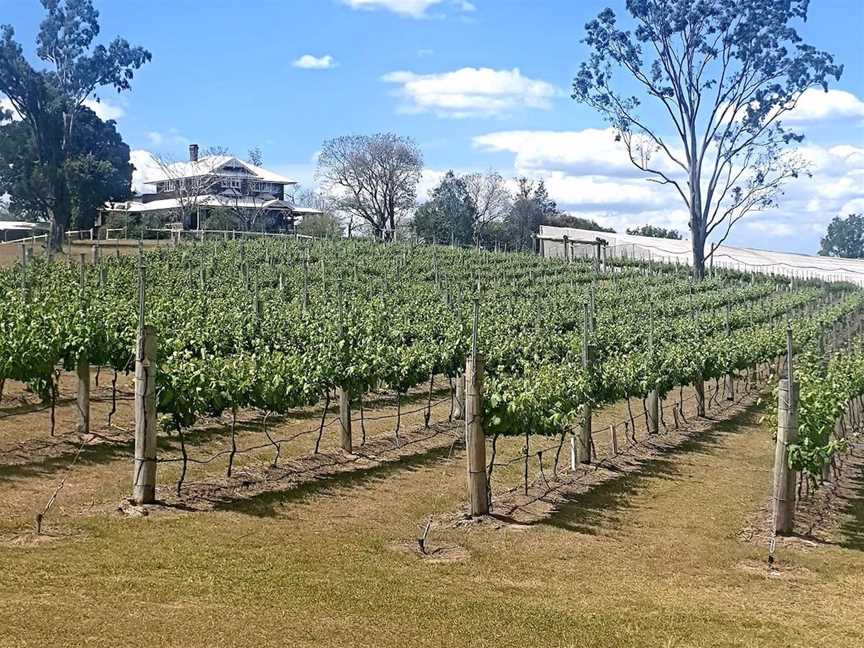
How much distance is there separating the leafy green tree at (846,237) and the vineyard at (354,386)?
7165 centimetres

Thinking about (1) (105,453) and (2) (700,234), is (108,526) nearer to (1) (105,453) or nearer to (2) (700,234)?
(1) (105,453)

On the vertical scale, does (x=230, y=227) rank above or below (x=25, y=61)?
below

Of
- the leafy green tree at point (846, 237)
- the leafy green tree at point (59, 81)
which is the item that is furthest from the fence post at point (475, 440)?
the leafy green tree at point (846, 237)

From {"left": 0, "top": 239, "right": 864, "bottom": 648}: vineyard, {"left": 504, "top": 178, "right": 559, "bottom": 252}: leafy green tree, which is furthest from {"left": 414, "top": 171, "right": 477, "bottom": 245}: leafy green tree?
{"left": 0, "top": 239, "right": 864, "bottom": 648}: vineyard

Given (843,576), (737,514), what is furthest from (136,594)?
(737,514)

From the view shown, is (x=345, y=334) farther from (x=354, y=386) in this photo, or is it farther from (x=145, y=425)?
(x=145, y=425)

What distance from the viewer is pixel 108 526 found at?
9.89m

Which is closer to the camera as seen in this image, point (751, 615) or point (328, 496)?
point (751, 615)

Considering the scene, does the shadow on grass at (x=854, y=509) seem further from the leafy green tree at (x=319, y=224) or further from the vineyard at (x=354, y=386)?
the leafy green tree at (x=319, y=224)

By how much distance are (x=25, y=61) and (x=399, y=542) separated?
146ft

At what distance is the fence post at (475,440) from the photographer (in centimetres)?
1111

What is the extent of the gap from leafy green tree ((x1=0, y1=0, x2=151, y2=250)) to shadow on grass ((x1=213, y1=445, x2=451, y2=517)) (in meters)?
33.9

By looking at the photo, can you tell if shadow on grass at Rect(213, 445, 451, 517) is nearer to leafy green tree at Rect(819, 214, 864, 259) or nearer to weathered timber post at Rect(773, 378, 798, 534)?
weathered timber post at Rect(773, 378, 798, 534)

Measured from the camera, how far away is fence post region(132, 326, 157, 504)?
10688 millimetres
